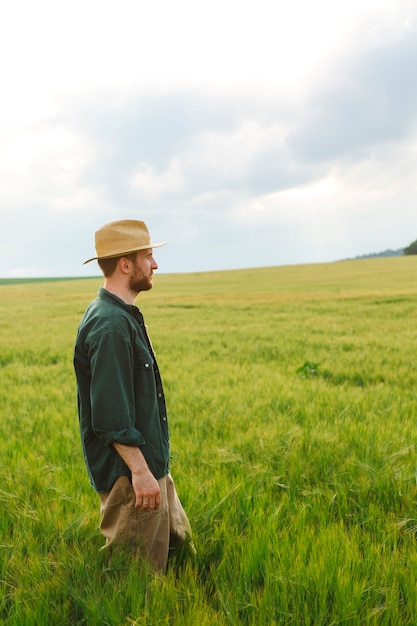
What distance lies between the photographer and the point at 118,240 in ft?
8.82

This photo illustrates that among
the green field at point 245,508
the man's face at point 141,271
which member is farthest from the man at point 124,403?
the green field at point 245,508

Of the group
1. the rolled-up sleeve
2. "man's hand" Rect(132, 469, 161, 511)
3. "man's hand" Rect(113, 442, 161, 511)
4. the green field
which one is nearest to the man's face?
the rolled-up sleeve

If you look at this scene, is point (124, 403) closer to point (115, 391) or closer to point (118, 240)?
point (115, 391)

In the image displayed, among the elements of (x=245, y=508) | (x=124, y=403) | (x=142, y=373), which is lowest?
(x=245, y=508)

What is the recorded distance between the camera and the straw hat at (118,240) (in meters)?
2.68

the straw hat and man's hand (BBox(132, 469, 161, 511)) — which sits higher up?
the straw hat

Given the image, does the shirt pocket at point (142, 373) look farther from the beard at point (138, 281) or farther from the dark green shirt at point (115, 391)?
the beard at point (138, 281)

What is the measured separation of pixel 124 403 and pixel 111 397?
71mm

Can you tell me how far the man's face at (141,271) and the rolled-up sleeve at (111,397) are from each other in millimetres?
369

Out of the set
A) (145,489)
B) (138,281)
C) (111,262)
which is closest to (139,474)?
(145,489)

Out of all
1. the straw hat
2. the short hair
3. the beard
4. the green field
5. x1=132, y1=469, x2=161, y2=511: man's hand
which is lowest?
the green field

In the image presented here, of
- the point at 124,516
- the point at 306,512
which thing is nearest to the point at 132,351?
the point at 124,516

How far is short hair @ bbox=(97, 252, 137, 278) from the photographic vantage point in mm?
2738

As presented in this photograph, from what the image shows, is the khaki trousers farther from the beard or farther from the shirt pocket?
the beard
